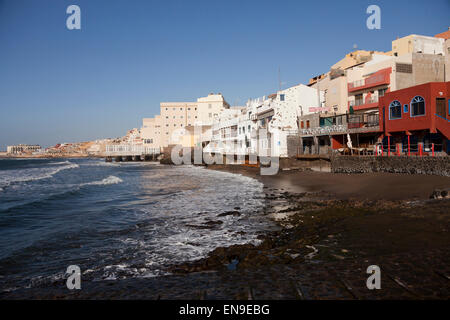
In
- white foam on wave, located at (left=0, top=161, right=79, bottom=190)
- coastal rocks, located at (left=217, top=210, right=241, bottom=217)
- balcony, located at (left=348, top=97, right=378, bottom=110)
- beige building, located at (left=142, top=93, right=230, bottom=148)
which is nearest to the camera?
coastal rocks, located at (left=217, top=210, right=241, bottom=217)

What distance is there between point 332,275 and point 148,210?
12.3 metres

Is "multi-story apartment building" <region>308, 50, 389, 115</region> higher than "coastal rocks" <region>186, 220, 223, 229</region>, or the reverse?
"multi-story apartment building" <region>308, 50, 389, 115</region>

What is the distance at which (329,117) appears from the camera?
1479 inches

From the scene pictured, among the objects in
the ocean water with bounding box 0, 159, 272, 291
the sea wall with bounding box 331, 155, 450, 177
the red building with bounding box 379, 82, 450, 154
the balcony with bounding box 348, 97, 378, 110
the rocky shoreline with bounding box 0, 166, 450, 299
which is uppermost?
the balcony with bounding box 348, 97, 378, 110

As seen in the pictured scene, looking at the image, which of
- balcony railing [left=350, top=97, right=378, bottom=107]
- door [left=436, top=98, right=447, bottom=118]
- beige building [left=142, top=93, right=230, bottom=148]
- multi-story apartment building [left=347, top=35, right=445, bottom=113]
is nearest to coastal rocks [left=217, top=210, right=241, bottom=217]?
door [left=436, top=98, right=447, bottom=118]

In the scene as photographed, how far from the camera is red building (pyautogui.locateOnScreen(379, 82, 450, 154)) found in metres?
21.3

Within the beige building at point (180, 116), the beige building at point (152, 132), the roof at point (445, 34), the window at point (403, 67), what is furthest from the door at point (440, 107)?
the beige building at point (152, 132)

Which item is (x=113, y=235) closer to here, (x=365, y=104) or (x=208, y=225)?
(x=208, y=225)

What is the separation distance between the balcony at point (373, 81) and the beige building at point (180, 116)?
212 ft

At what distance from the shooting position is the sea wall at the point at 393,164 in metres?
19.5

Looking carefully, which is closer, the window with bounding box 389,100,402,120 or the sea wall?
the sea wall

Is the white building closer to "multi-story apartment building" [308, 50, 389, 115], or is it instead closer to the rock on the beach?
"multi-story apartment building" [308, 50, 389, 115]

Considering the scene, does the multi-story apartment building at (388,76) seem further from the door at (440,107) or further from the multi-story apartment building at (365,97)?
the door at (440,107)
